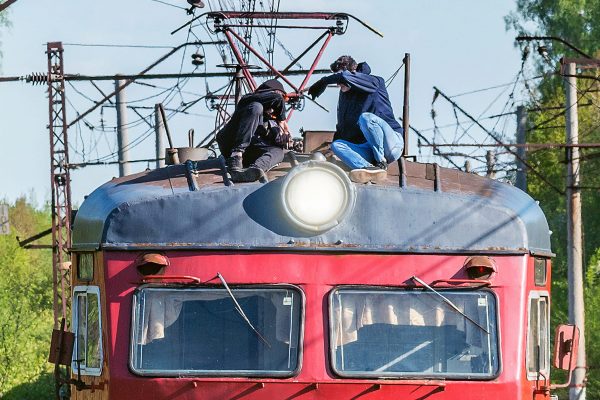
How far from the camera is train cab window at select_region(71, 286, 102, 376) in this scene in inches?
343

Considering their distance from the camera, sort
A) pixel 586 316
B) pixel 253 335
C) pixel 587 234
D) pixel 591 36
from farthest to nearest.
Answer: pixel 591 36 → pixel 587 234 → pixel 586 316 → pixel 253 335

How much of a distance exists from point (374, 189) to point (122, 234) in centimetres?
137

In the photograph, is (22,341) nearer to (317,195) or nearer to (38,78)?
(38,78)

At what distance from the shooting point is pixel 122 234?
8.58m

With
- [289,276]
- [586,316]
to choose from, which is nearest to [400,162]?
[289,276]

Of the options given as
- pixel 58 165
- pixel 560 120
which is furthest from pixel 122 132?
pixel 560 120

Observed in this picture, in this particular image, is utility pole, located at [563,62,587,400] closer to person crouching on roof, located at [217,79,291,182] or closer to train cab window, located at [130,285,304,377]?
person crouching on roof, located at [217,79,291,182]

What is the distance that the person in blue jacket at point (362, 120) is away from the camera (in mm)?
9258

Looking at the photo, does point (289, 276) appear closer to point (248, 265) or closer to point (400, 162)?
point (248, 265)

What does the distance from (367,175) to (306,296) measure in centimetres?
82

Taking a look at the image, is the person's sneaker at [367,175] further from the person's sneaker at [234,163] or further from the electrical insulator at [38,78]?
the electrical insulator at [38,78]

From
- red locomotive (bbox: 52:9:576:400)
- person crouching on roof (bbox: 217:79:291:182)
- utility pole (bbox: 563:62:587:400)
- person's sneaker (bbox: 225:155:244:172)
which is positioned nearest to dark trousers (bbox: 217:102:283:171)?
person crouching on roof (bbox: 217:79:291:182)

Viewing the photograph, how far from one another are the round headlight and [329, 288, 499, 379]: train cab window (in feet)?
1.29

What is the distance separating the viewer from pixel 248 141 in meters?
9.28
